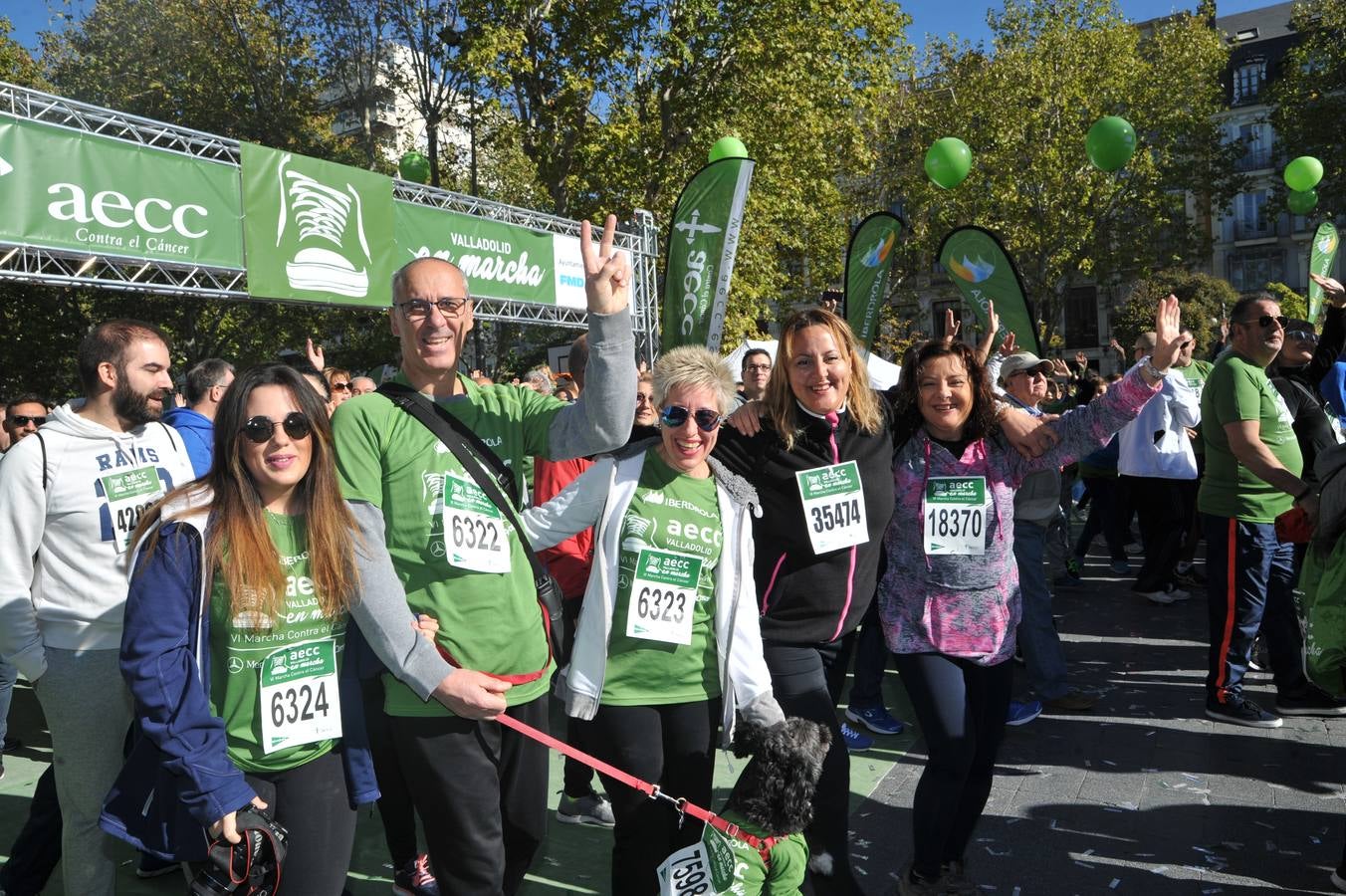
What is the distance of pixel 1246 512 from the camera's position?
4.99 metres

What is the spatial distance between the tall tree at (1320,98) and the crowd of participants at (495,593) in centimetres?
3064

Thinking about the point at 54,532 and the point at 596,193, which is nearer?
the point at 54,532

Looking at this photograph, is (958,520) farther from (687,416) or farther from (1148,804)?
(1148,804)

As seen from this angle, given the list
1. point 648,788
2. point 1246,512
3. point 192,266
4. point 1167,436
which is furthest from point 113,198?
point 1167,436

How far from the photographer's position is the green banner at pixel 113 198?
712 centimetres

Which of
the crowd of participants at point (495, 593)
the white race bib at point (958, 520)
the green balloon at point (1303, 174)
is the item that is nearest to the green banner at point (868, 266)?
the crowd of participants at point (495, 593)

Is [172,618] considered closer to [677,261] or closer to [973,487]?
[973,487]

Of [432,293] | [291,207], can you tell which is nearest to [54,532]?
[432,293]

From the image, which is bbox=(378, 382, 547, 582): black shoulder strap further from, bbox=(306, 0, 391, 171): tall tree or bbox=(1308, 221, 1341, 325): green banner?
bbox=(306, 0, 391, 171): tall tree

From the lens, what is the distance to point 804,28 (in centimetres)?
1925

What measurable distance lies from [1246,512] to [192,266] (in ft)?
26.0

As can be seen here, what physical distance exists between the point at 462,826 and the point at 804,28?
1922 centimetres

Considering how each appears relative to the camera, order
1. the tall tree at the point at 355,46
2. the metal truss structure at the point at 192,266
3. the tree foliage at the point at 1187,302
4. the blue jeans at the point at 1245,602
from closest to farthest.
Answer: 1. the blue jeans at the point at 1245,602
2. the metal truss structure at the point at 192,266
3. the tall tree at the point at 355,46
4. the tree foliage at the point at 1187,302

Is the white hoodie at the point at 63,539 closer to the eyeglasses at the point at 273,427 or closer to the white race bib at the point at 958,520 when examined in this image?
the eyeglasses at the point at 273,427
